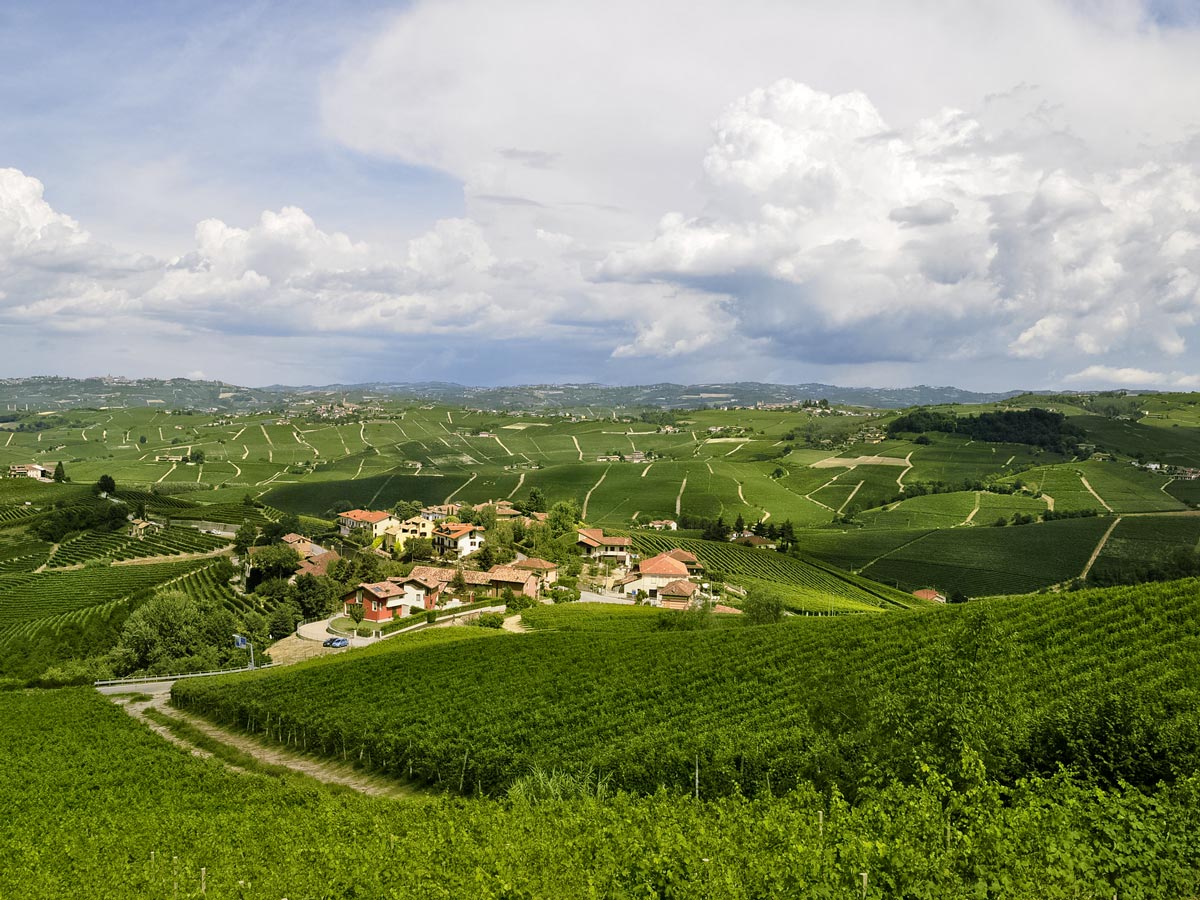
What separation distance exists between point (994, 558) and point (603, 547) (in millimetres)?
57405

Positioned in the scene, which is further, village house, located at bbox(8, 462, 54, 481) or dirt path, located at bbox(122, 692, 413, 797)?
village house, located at bbox(8, 462, 54, 481)

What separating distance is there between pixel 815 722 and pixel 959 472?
157m

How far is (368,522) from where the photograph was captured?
120 metres

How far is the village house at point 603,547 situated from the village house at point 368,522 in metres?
34.5

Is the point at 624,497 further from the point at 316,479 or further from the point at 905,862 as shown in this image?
the point at 905,862

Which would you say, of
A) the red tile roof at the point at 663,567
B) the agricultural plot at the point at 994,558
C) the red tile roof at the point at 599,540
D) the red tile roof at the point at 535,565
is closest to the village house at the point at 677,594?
the red tile roof at the point at 663,567

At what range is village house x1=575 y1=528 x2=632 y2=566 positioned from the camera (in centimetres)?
10175

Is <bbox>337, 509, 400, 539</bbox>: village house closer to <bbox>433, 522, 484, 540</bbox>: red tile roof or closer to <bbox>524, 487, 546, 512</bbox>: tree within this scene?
<bbox>433, 522, 484, 540</bbox>: red tile roof

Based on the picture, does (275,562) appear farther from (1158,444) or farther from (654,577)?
(1158,444)

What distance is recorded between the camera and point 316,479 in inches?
7515

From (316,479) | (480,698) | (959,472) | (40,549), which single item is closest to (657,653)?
(480,698)

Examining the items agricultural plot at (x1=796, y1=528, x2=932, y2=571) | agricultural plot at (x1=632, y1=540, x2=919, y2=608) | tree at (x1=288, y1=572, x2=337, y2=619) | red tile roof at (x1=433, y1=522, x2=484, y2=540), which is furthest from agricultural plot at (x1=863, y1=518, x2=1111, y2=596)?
tree at (x1=288, y1=572, x2=337, y2=619)

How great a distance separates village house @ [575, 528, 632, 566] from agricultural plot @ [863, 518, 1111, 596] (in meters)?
36.4

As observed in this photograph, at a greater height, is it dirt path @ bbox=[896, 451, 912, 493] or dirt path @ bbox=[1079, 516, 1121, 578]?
dirt path @ bbox=[896, 451, 912, 493]
